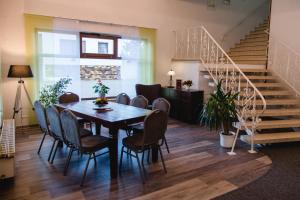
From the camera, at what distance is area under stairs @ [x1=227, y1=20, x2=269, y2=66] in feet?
22.2

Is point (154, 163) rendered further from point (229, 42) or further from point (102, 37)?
point (229, 42)

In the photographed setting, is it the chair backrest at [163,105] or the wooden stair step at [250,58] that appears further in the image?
the wooden stair step at [250,58]

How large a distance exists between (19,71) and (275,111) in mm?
5045

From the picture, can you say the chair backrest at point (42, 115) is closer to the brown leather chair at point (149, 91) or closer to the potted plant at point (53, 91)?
the potted plant at point (53, 91)

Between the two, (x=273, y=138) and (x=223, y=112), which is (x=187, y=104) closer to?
(x=223, y=112)

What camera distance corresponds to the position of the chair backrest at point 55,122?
10.1 ft

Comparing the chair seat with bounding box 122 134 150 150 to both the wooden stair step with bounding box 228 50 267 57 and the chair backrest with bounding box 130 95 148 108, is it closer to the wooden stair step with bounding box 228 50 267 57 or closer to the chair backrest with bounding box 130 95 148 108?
the chair backrest with bounding box 130 95 148 108

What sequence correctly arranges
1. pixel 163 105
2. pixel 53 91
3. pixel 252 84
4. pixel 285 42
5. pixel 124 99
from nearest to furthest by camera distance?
pixel 163 105, pixel 252 84, pixel 124 99, pixel 53 91, pixel 285 42

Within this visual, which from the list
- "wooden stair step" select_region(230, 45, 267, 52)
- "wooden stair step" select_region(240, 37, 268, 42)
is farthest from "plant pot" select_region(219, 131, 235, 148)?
"wooden stair step" select_region(240, 37, 268, 42)

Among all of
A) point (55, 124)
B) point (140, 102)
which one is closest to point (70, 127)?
point (55, 124)

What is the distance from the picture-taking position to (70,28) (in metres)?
5.48

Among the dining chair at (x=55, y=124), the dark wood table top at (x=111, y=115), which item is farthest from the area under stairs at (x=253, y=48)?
the dining chair at (x=55, y=124)

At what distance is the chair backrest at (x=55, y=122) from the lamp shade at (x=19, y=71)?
5.88 ft

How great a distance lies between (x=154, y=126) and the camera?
9.51 feet
